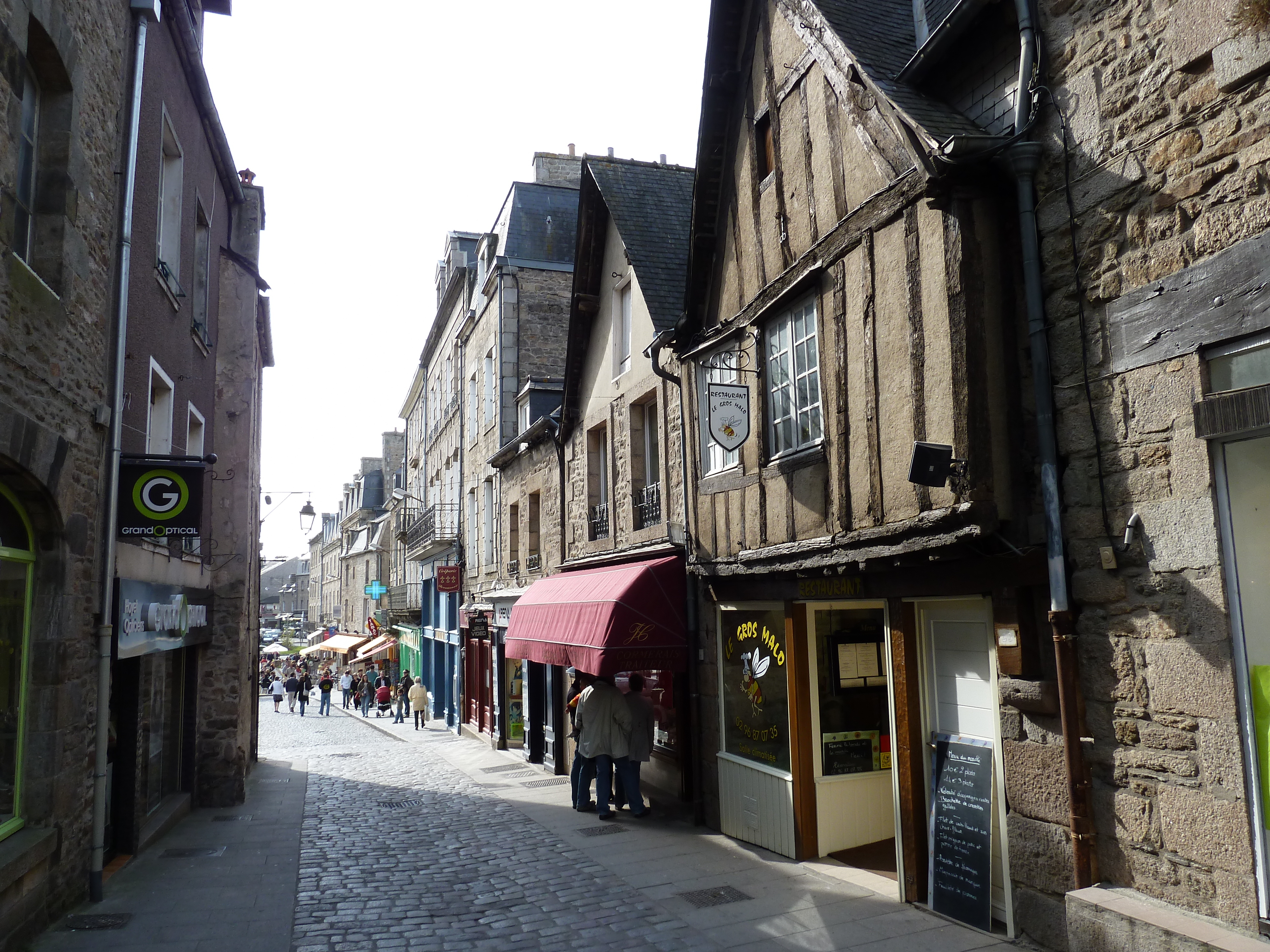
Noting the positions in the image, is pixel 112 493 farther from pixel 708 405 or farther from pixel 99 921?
pixel 708 405

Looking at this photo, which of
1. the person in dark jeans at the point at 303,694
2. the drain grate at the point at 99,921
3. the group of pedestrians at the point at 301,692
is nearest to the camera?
the drain grate at the point at 99,921

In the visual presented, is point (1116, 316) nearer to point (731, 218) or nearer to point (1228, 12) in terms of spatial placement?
point (1228, 12)

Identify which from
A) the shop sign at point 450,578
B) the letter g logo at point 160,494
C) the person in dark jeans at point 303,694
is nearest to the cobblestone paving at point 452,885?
the letter g logo at point 160,494

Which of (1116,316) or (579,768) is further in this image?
(579,768)

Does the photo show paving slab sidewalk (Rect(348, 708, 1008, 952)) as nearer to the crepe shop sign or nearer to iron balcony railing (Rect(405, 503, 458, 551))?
the crepe shop sign

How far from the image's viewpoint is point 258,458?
56.9 feet

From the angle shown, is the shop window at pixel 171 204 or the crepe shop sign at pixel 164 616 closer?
the crepe shop sign at pixel 164 616

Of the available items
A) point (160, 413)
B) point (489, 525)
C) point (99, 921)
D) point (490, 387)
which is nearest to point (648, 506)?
point (160, 413)

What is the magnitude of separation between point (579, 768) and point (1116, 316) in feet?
27.2

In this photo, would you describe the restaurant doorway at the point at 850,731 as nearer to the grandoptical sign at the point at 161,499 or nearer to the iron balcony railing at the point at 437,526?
the grandoptical sign at the point at 161,499

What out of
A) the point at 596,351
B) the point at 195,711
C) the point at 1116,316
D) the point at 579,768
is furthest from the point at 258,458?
the point at 1116,316

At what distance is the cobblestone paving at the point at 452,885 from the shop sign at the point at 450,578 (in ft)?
27.2

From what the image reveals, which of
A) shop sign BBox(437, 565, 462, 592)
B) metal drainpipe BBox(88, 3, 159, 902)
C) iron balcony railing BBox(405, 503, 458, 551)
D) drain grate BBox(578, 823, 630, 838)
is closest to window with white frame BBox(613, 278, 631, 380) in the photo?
drain grate BBox(578, 823, 630, 838)

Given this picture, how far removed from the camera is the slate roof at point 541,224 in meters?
20.7
